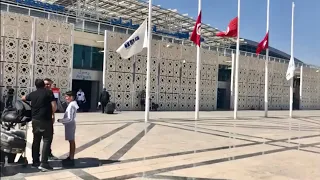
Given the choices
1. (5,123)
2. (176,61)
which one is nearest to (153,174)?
(5,123)

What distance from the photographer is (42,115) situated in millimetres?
5516

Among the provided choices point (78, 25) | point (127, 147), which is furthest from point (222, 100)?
point (127, 147)

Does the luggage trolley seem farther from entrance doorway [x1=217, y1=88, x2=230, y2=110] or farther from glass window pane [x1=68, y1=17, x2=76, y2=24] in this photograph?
entrance doorway [x1=217, y1=88, x2=230, y2=110]

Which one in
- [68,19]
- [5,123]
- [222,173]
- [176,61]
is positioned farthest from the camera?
[176,61]

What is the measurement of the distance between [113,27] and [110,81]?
391 centimetres

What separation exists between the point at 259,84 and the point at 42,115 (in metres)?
30.5

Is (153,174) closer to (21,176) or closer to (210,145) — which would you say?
(21,176)

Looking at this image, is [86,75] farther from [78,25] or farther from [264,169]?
[264,169]

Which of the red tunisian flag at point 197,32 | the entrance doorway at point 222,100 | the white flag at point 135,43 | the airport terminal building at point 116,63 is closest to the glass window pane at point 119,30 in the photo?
the airport terminal building at point 116,63

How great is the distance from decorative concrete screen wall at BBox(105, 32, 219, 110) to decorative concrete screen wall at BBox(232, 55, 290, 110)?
4.44 m

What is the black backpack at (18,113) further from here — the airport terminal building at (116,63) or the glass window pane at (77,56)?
the glass window pane at (77,56)

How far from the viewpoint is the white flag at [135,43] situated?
14.8m

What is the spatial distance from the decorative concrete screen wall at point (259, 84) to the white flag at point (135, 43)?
17.9 m

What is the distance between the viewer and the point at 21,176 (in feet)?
17.0
